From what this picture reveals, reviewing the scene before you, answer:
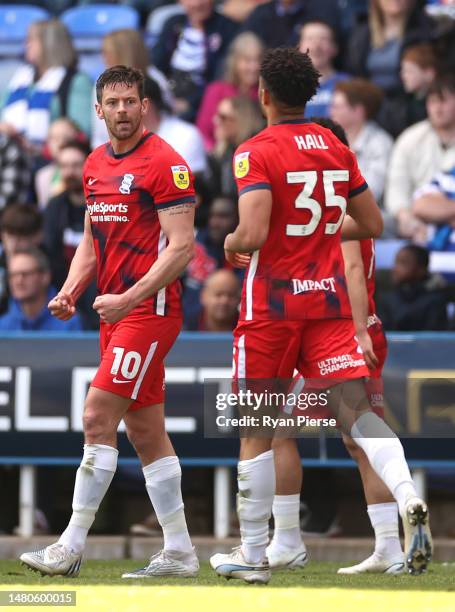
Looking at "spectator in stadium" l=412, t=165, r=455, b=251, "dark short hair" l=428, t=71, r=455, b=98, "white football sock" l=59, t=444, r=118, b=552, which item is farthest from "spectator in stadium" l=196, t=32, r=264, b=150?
"white football sock" l=59, t=444, r=118, b=552

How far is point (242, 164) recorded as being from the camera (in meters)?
6.74

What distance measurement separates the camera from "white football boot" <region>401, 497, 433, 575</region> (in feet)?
20.7

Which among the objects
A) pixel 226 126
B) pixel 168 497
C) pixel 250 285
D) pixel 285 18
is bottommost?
pixel 168 497

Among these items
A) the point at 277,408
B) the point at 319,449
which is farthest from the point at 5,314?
the point at 277,408

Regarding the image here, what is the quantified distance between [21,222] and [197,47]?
3.51 metres

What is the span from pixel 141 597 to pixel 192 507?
424 cm

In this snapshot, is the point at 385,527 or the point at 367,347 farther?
the point at 385,527

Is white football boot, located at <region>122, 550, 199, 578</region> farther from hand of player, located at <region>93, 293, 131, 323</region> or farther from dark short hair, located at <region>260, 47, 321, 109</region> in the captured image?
dark short hair, located at <region>260, 47, 321, 109</region>

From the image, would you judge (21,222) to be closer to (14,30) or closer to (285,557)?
(285,557)

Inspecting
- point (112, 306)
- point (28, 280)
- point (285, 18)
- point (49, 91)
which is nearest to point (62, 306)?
point (112, 306)

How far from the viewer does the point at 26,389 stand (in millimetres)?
9844

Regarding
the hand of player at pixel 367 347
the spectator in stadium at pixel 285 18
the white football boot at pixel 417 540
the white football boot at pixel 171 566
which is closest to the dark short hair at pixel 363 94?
the spectator in stadium at pixel 285 18

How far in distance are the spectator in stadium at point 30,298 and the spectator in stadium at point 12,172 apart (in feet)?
8.09

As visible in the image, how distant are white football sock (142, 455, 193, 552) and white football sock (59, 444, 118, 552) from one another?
301 mm
